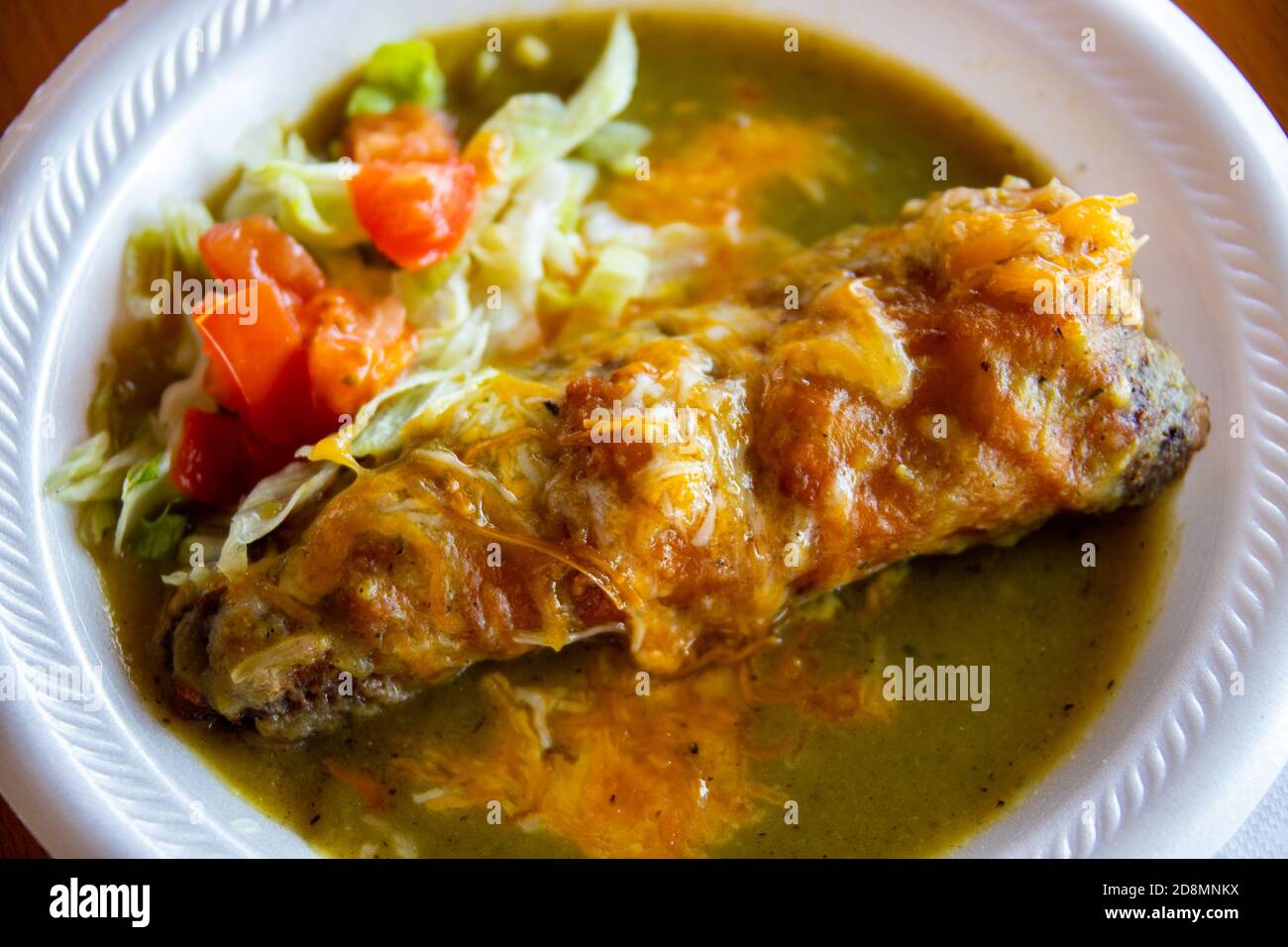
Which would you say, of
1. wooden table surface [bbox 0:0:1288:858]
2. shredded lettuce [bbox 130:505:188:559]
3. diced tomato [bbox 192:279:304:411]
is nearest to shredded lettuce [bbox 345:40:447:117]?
diced tomato [bbox 192:279:304:411]

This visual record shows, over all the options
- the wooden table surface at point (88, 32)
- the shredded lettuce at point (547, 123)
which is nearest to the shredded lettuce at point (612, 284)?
the shredded lettuce at point (547, 123)

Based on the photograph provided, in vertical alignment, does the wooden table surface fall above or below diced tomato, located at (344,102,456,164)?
above

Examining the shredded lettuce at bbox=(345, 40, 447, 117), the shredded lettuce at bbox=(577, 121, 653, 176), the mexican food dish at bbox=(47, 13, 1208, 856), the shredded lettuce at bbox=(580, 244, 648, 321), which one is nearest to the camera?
the mexican food dish at bbox=(47, 13, 1208, 856)

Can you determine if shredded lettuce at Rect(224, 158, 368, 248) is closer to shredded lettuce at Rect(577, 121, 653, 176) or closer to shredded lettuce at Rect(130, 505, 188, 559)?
shredded lettuce at Rect(577, 121, 653, 176)

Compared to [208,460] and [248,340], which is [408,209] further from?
[208,460]

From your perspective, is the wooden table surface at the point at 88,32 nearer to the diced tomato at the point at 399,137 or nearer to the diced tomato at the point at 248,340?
the diced tomato at the point at 399,137

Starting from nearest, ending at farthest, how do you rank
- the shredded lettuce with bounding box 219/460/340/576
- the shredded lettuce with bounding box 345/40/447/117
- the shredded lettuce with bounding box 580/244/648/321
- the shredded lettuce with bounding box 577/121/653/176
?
1. the shredded lettuce with bounding box 219/460/340/576
2. the shredded lettuce with bounding box 580/244/648/321
3. the shredded lettuce with bounding box 345/40/447/117
4. the shredded lettuce with bounding box 577/121/653/176

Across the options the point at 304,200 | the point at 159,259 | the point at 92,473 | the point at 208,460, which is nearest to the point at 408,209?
the point at 304,200
